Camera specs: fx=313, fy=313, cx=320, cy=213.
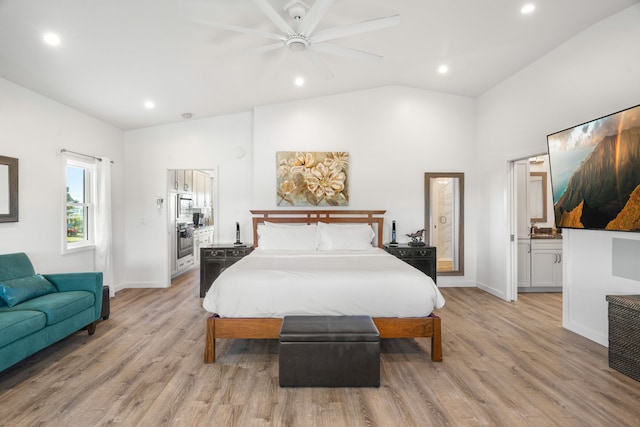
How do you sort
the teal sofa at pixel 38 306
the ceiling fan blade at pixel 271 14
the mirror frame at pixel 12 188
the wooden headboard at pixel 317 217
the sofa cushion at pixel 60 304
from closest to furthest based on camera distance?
the ceiling fan blade at pixel 271 14, the teal sofa at pixel 38 306, the sofa cushion at pixel 60 304, the mirror frame at pixel 12 188, the wooden headboard at pixel 317 217

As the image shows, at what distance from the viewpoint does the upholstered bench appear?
7.45 feet

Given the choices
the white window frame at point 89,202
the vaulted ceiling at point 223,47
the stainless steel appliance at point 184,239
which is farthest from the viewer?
the stainless steel appliance at point 184,239

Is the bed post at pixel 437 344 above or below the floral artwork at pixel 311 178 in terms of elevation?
below

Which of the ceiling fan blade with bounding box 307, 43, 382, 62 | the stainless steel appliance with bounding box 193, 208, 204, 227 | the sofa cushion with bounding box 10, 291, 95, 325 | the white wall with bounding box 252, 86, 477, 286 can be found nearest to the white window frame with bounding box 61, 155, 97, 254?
the sofa cushion with bounding box 10, 291, 95, 325

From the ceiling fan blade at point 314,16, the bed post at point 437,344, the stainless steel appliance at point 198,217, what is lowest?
the bed post at point 437,344

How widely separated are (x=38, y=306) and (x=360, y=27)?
3.70 metres

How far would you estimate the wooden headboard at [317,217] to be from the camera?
523 cm

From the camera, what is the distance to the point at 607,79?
10.0 ft

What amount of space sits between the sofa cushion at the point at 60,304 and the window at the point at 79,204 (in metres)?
1.25

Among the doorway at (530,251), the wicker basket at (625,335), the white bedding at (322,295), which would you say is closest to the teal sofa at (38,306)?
the white bedding at (322,295)

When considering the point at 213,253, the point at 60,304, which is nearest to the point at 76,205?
the point at 213,253

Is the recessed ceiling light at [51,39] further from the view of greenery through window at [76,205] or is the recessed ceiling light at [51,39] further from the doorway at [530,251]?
the doorway at [530,251]

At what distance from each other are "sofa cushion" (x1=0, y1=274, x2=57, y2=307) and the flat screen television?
17.7 feet

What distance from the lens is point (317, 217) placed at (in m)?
5.25
